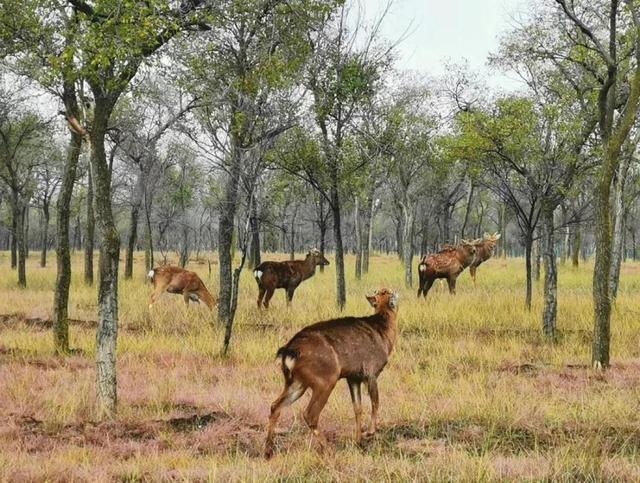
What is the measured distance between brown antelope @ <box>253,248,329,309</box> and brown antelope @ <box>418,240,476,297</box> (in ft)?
13.5

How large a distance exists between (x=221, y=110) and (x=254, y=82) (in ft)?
3.65

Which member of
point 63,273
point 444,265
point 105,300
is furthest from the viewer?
point 444,265

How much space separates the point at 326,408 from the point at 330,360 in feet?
6.77

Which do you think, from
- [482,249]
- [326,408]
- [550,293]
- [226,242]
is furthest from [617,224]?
[326,408]

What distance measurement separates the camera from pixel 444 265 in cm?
2131

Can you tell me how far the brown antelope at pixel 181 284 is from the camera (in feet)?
57.5

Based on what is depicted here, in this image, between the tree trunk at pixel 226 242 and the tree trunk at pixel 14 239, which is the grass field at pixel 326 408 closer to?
the tree trunk at pixel 226 242

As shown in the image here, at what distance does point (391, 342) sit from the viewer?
717cm

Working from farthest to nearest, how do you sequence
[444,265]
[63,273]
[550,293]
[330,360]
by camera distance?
1. [444,265]
2. [550,293]
3. [63,273]
4. [330,360]

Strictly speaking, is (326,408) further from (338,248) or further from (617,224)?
(617,224)

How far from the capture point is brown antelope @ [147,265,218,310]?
1753 centimetres

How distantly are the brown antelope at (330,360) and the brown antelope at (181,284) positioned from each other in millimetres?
11043

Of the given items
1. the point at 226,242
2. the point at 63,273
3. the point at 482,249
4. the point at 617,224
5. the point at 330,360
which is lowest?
the point at 330,360

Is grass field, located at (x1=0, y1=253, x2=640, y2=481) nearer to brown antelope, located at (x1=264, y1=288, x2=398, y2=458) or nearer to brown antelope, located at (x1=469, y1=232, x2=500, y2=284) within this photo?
brown antelope, located at (x1=264, y1=288, x2=398, y2=458)
